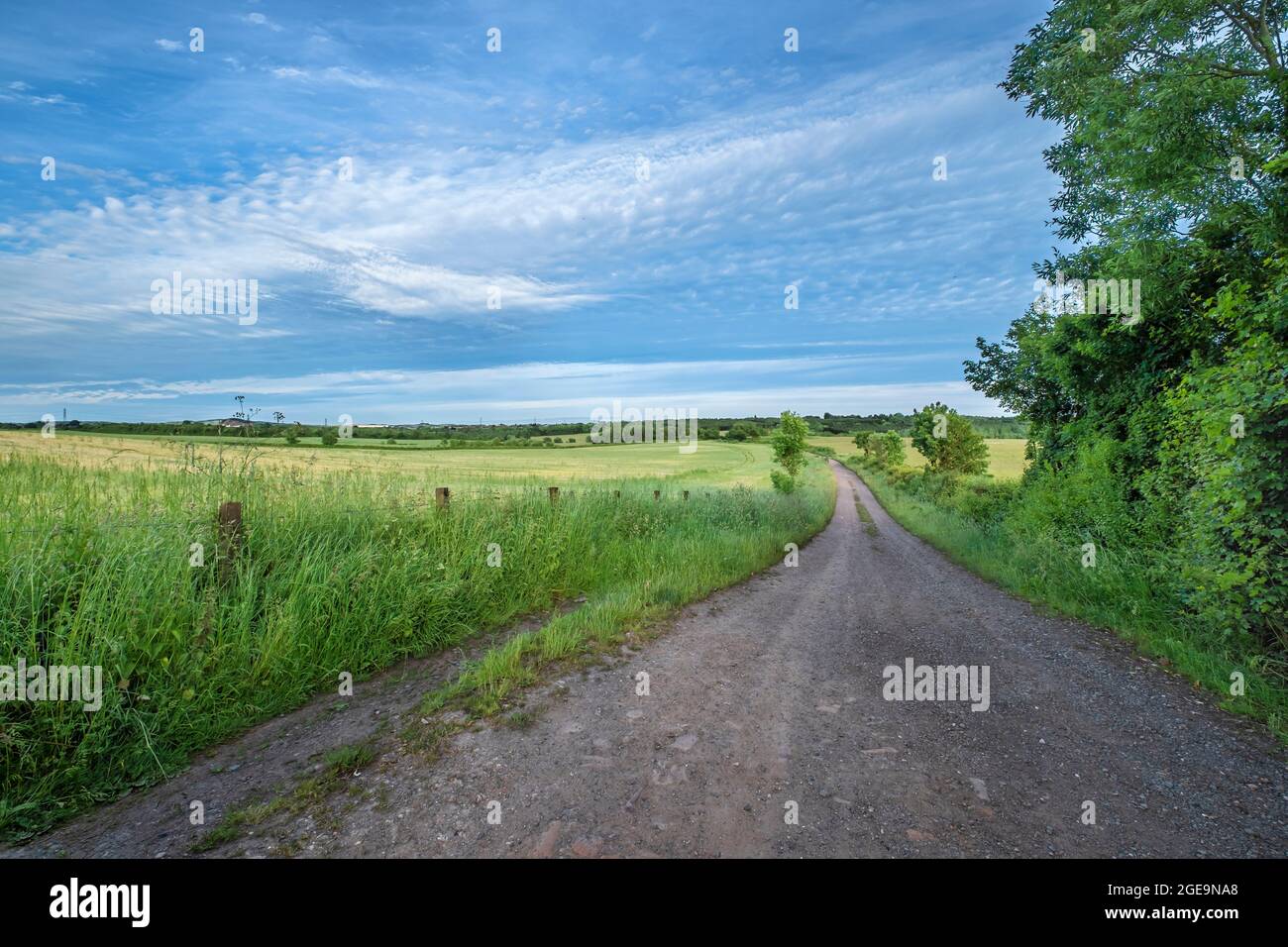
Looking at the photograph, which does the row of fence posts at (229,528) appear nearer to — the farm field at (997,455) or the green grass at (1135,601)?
the green grass at (1135,601)

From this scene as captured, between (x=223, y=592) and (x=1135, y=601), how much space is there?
443 inches

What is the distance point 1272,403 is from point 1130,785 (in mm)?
4469

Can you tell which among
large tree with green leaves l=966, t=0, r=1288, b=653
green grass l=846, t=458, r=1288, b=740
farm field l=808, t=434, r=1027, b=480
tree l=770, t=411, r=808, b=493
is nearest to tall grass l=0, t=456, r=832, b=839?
green grass l=846, t=458, r=1288, b=740

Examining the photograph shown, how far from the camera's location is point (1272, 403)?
5246 millimetres

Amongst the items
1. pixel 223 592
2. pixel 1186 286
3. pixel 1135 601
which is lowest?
pixel 1135 601

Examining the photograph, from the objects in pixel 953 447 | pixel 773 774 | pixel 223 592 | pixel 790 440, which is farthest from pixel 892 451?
pixel 223 592

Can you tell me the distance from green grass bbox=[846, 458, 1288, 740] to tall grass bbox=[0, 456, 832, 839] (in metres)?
5.58

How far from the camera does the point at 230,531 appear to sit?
566 centimetres

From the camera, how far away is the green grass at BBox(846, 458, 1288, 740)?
5055mm

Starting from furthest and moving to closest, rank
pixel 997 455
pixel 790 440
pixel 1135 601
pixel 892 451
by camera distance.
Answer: pixel 997 455 → pixel 892 451 → pixel 790 440 → pixel 1135 601

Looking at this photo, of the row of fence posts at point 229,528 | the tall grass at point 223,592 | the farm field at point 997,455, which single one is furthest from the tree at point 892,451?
the row of fence posts at point 229,528

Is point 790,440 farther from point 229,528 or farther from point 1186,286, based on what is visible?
point 229,528
